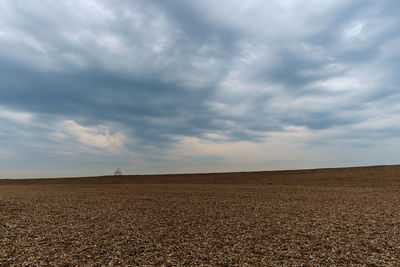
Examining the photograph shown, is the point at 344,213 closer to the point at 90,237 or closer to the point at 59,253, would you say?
the point at 90,237

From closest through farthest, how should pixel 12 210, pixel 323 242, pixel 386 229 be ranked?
pixel 323 242, pixel 386 229, pixel 12 210

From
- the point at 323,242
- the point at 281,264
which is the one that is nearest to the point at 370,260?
the point at 323,242

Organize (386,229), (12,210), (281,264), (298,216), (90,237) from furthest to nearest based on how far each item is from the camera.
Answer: (12,210) < (298,216) < (386,229) < (90,237) < (281,264)

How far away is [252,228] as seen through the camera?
29.3 feet

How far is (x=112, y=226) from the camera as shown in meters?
9.41

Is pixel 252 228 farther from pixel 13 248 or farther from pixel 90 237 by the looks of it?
pixel 13 248

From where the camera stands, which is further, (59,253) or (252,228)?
(252,228)

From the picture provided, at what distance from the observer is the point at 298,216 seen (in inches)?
433

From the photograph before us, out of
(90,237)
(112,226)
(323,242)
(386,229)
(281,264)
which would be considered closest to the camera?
(281,264)

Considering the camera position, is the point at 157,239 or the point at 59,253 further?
the point at 157,239

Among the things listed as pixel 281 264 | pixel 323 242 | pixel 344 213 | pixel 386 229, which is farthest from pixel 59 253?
pixel 344 213

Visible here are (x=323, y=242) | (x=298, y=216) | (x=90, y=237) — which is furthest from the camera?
(x=298, y=216)

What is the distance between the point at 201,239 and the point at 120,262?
269 centimetres

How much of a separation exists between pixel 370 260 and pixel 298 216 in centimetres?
504
